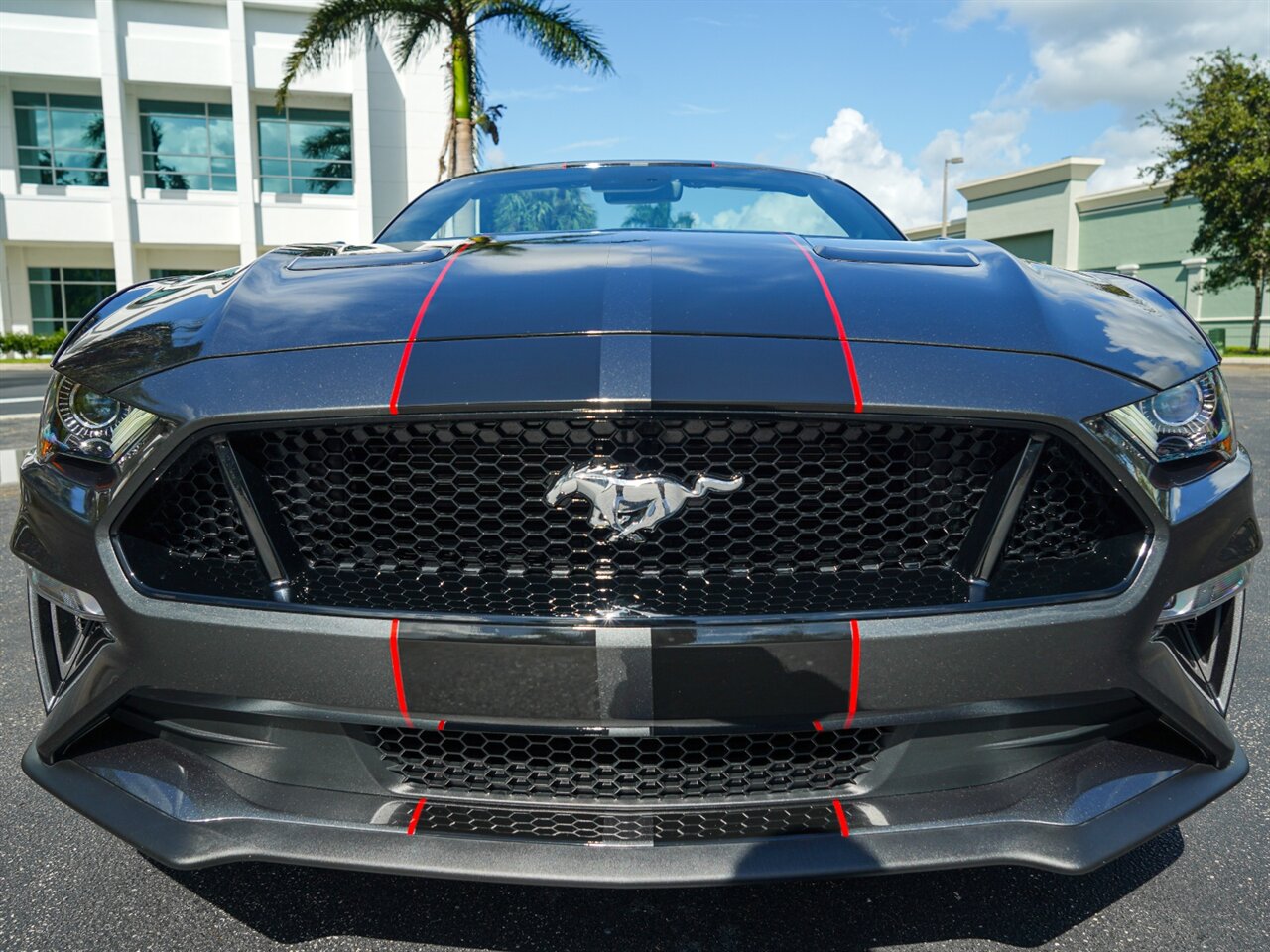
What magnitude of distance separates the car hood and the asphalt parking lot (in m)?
0.90

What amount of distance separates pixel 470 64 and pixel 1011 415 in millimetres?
15441

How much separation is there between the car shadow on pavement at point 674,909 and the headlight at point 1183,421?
801 mm

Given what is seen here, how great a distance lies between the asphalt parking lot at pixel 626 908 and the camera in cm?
150

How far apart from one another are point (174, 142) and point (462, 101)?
53.1ft

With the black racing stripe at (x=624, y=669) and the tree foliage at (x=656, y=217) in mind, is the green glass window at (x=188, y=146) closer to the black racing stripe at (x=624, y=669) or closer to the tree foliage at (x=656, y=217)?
the tree foliage at (x=656, y=217)

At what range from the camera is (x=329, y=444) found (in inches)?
56.7

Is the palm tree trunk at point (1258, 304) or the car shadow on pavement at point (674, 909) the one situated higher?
the palm tree trunk at point (1258, 304)

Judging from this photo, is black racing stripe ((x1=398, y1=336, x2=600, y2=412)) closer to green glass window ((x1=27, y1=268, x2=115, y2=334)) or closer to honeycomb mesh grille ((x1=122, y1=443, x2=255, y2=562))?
honeycomb mesh grille ((x1=122, y1=443, x2=255, y2=562))

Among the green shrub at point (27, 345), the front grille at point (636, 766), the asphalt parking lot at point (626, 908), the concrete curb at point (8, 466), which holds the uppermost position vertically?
the front grille at point (636, 766)

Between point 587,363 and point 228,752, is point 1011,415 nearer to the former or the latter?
point 587,363

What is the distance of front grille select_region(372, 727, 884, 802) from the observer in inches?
54.3

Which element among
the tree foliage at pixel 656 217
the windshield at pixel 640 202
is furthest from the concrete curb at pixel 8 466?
the tree foliage at pixel 656 217

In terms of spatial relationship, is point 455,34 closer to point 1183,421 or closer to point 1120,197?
point 1183,421

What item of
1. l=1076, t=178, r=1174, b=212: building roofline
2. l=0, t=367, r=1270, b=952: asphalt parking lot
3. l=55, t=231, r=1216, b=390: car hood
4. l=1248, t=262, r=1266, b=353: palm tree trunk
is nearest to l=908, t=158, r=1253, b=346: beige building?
l=1076, t=178, r=1174, b=212: building roofline
